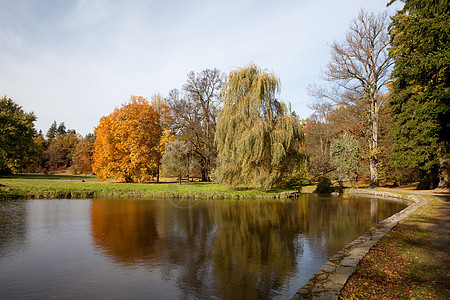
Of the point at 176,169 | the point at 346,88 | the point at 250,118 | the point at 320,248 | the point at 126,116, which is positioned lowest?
the point at 320,248

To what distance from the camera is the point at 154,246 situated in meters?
7.34

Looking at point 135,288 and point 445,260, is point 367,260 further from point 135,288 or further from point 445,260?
point 135,288

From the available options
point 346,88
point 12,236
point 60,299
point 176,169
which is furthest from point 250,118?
point 60,299

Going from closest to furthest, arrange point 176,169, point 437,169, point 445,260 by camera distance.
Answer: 1. point 445,260
2. point 437,169
3. point 176,169

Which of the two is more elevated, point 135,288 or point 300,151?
point 300,151

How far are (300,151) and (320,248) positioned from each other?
1439 centimetres

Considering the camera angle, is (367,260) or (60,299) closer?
(60,299)

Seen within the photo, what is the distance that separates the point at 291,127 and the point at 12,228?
1605 centimetres

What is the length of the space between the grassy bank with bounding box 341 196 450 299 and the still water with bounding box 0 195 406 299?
3.74ft

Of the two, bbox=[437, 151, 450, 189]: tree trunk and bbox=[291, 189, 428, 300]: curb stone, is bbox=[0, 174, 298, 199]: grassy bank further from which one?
bbox=[291, 189, 428, 300]: curb stone

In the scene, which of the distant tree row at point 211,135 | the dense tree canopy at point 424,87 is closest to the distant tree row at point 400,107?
the dense tree canopy at point 424,87

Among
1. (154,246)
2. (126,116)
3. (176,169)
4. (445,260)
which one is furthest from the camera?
(126,116)

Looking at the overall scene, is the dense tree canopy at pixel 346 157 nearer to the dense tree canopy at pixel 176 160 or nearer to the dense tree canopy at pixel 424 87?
the dense tree canopy at pixel 424 87

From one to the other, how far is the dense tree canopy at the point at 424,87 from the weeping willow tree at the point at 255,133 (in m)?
7.55
